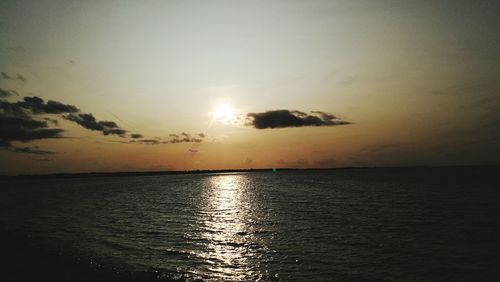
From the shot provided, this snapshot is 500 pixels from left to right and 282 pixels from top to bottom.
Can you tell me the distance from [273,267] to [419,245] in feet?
47.0

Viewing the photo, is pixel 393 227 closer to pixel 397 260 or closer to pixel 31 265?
pixel 397 260

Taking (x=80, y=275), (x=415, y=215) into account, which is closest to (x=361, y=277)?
(x=80, y=275)

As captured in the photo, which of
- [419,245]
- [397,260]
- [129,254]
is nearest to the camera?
[397,260]

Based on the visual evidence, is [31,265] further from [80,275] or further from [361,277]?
[361,277]

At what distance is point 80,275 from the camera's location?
20.2 meters

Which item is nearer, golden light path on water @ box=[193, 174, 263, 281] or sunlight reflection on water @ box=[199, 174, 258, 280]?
golden light path on water @ box=[193, 174, 263, 281]

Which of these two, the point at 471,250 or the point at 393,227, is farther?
the point at 393,227

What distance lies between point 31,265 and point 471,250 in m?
32.2

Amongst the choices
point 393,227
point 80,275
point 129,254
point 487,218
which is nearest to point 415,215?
point 487,218

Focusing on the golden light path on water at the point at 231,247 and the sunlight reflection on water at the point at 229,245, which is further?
the sunlight reflection on water at the point at 229,245

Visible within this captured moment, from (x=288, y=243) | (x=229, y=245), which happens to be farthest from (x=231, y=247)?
(x=288, y=243)

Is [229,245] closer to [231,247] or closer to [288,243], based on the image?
[231,247]

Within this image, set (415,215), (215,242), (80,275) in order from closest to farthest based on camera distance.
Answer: (80,275)
(215,242)
(415,215)

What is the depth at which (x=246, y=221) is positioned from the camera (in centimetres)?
4444
